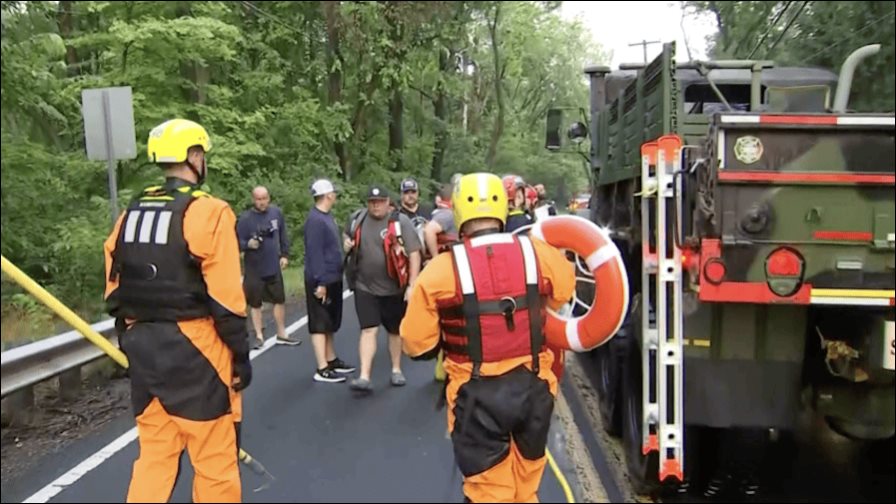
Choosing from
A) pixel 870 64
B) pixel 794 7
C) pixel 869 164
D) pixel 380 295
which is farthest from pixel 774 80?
pixel 870 64

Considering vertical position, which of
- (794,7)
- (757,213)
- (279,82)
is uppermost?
(794,7)

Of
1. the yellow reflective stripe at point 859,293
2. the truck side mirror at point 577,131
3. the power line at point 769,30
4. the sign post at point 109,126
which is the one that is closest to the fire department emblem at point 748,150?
the yellow reflective stripe at point 859,293

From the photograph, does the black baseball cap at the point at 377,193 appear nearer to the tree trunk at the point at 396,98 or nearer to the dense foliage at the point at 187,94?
the tree trunk at the point at 396,98

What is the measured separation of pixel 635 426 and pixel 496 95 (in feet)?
31.2

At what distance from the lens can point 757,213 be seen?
12.0 ft

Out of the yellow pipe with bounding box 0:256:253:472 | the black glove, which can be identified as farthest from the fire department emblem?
the yellow pipe with bounding box 0:256:253:472

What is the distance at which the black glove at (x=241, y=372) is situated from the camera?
3.53 metres

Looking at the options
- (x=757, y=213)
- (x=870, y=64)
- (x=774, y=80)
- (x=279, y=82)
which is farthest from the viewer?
(x=870, y=64)

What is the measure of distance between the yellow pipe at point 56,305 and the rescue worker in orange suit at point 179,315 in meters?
0.22

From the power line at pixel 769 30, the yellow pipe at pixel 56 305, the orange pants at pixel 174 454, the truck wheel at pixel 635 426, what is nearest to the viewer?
the yellow pipe at pixel 56 305

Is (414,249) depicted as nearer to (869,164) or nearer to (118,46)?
(118,46)

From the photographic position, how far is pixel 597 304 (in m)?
3.34

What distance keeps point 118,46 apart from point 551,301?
2.19m

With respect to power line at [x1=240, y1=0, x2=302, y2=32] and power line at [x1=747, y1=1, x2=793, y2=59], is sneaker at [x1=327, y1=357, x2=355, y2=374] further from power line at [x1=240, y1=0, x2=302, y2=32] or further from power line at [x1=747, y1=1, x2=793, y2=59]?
power line at [x1=747, y1=1, x2=793, y2=59]
